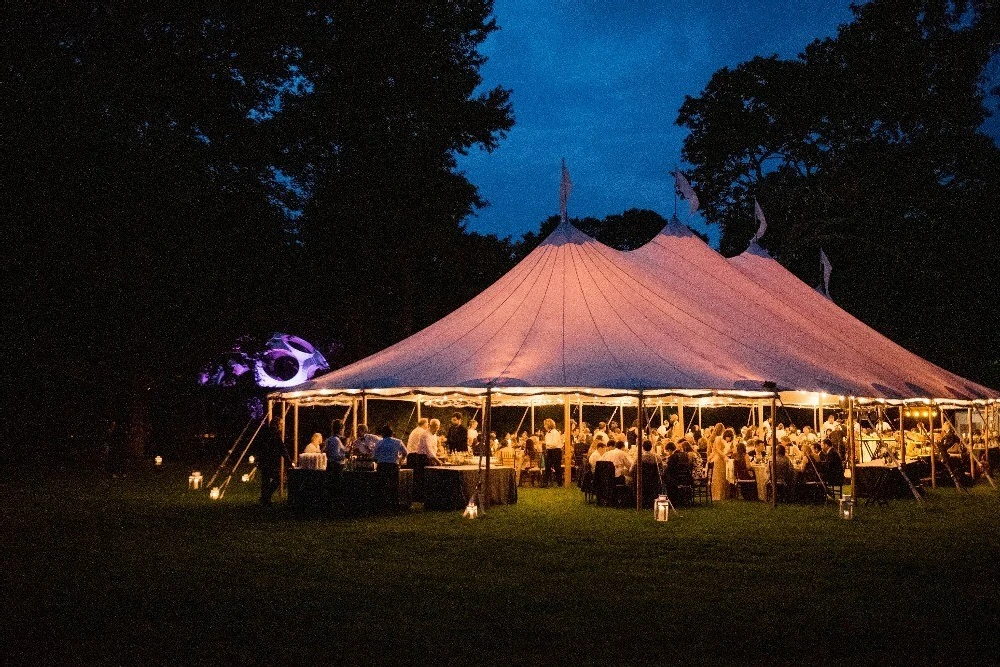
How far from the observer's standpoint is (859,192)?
→ 2703cm

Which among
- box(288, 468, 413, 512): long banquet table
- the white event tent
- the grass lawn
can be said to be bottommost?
the grass lawn

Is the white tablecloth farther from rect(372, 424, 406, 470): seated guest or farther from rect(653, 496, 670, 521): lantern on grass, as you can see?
rect(653, 496, 670, 521): lantern on grass

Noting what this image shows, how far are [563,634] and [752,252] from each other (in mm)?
14645

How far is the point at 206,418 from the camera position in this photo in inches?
1070

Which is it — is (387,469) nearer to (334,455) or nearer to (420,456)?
(334,455)

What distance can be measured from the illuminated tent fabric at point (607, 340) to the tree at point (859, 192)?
1228 cm

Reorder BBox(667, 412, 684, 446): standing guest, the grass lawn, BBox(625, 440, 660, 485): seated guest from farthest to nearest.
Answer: BBox(667, 412, 684, 446): standing guest → BBox(625, 440, 660, 485): seated guest → the grass lawn

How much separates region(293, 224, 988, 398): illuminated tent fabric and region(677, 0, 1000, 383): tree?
1228cm

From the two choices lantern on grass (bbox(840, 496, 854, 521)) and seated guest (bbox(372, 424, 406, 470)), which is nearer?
lantern on grass (bbox(840, 496, 854, 521))

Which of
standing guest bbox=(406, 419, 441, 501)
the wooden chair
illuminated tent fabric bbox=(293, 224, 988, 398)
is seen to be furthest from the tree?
standing guest bbox=(406, 419, 441, 501)

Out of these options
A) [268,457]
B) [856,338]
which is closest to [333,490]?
[268,457]

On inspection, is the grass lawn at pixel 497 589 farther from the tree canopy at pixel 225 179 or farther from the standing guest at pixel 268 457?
the tree canopy at pixel 225 179

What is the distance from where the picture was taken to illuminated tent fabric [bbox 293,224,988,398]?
1276 cm

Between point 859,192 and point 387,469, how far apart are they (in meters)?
19.2
